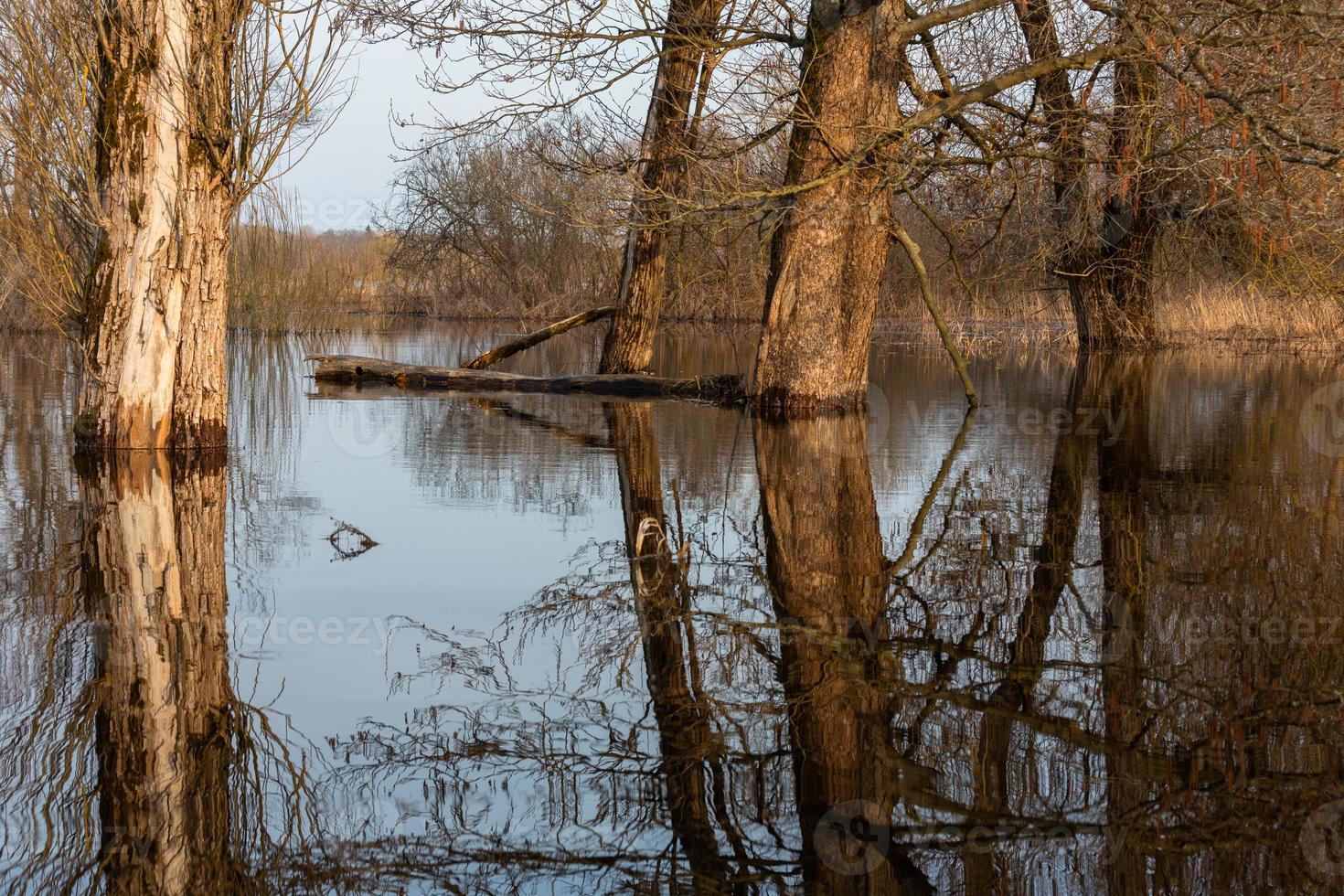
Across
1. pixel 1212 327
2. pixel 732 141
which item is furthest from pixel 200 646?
pixel 1212 327

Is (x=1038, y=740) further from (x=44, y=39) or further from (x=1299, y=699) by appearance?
(x=44, y=39)

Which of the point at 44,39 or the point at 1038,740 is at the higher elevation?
the point at 44,39

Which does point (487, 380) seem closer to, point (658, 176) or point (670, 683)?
point (658, 176)

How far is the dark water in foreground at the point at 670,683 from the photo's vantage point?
8.96 feet

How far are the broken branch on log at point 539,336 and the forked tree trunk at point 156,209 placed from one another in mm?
6073

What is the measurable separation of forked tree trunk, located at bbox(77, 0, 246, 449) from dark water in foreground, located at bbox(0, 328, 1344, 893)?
704 millimetres

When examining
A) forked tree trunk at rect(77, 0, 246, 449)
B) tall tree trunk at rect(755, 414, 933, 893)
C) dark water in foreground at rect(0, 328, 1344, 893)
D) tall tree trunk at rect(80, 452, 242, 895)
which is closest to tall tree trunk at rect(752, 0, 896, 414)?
dark water in foreground at rect(0, 328, 1344, 893)

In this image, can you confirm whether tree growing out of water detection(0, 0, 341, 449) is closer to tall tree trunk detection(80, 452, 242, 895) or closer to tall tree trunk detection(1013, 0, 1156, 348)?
tall tree trunk detection(80, 452, 242, 895)

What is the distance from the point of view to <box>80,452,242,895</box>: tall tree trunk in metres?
2.66

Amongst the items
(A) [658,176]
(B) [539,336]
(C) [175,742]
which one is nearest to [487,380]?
(B) [539,336]

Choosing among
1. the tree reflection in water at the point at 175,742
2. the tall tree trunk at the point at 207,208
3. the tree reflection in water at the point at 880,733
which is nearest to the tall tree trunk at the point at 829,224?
the tall tree trunk at the point at 207,208

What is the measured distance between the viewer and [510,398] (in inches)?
594

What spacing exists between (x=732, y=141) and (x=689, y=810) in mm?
10357

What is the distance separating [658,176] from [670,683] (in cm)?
1128
